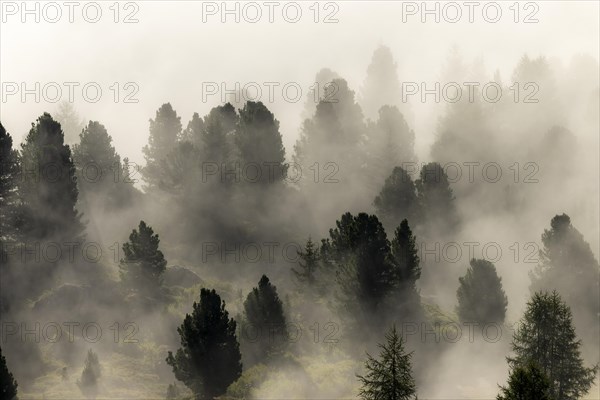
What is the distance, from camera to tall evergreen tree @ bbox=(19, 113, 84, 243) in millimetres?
59406

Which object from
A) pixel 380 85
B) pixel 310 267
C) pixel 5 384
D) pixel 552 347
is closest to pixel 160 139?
pixel 310 267

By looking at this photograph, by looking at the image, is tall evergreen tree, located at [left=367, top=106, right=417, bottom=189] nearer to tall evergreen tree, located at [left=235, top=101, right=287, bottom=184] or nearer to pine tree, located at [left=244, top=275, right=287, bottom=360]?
tall evergreen tree, located at [left=235, top=101, right=287, bottom=184]

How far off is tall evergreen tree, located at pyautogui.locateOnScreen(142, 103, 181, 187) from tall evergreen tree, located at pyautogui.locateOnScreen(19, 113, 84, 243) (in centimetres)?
1688

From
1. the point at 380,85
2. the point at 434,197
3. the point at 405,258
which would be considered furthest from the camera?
the point at 380,85

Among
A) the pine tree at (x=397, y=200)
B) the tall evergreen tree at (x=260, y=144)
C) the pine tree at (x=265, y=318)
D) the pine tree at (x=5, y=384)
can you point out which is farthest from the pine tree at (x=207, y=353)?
the tall evergreen tree at (x=260, y=144)

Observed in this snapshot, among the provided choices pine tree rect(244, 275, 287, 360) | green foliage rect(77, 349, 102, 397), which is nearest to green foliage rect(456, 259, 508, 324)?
pine tree rect(244, 275, 287, 360)

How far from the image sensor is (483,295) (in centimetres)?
5659

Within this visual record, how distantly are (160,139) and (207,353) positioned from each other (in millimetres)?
44318

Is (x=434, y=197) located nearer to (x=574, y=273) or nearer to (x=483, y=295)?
(x=483, y=295)

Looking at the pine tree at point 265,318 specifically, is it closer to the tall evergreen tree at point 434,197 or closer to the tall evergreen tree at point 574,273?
the tall evergreen tree at point 574,273

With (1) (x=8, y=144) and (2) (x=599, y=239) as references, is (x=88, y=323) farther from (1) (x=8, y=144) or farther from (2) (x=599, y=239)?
(2) (x=599, y=239)

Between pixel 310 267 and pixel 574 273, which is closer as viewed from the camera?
pixel 574 273

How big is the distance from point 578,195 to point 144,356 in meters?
72.1

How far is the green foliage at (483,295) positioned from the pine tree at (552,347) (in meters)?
18.0
